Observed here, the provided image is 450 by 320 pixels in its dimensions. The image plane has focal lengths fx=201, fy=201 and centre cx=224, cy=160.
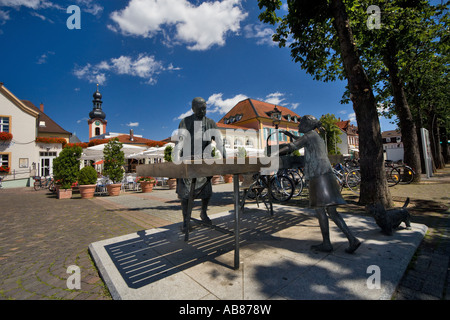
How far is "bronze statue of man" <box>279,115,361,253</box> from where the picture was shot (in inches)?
91.9

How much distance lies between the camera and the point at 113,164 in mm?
9656

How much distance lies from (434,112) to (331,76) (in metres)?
16.2

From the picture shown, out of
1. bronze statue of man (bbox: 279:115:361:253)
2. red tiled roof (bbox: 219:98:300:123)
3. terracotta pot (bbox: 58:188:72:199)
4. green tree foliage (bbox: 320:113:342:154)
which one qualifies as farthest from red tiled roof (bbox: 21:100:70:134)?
green tree foliage (bbox: 320:113:342:154)

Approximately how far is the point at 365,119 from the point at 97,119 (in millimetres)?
57114

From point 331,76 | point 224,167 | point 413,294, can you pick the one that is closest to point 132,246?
point 224,167

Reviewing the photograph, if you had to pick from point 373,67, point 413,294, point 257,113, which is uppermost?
point 257,113

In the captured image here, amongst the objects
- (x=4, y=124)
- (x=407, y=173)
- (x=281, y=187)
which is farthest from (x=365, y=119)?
(x=4, y=124)

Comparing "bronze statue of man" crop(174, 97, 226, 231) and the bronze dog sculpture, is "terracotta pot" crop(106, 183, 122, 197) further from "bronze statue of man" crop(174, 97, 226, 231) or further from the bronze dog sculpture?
the bronze dog sculpture

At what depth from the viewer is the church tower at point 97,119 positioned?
48.7m

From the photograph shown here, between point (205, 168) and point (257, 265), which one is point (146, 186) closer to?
A: point (257, 265)

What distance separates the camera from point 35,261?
2750 millimetres

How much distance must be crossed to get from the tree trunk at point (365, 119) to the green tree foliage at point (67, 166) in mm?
11151

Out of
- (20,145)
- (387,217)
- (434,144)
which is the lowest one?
(387,217)
